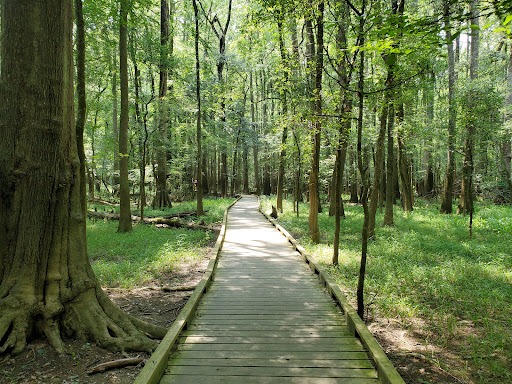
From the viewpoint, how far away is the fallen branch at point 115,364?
10.3 ft

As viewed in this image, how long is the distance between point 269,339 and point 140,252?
6081 mm

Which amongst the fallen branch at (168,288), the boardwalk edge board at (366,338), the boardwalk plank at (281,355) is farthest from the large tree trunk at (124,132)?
the boardwalk plank at (281,355)

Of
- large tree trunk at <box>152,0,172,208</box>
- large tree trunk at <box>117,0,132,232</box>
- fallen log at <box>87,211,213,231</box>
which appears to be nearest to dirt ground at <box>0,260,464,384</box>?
large tree trunk at <box>117,0,132,232</box>

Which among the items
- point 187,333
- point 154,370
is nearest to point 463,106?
point 187,333

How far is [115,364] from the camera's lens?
3.27 metres

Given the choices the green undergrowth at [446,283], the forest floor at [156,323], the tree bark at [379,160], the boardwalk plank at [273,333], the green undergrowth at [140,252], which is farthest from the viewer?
the tree bark at [379,160]

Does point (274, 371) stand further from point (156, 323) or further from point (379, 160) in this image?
point (379, 160)

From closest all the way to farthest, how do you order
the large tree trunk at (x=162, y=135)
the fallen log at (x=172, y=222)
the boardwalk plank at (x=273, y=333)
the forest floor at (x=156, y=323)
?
the forest floor at (x=156, y=323)
the boardwalk plank at (x=273, y=333)
the fallen log at (x=172, y=222)
the large tree trunk at (x=162, y=135)

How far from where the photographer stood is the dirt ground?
2.98 meters

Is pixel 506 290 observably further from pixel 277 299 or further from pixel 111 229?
pixel 111 229

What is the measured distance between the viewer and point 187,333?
13.0ft

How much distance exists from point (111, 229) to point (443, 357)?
37.8ft

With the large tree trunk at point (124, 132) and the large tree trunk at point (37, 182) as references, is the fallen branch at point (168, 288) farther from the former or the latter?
the large tree trunk at point (124, 132)

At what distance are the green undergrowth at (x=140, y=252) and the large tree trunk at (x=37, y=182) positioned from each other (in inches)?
108
